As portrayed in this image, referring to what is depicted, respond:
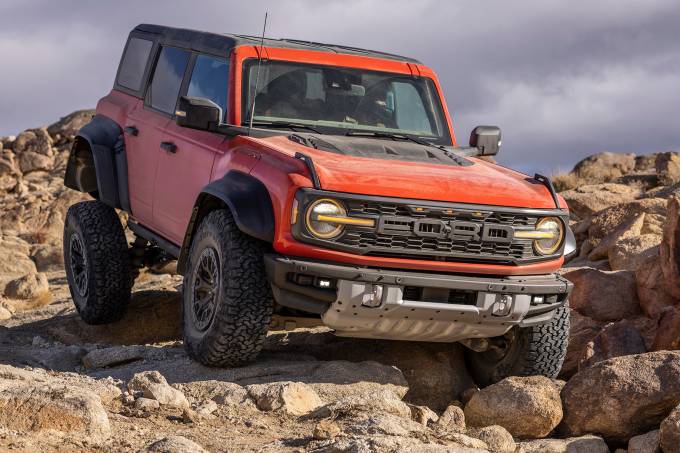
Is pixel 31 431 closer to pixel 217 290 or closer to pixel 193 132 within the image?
pixel 217 290

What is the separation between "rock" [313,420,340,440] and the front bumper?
102 centimetres

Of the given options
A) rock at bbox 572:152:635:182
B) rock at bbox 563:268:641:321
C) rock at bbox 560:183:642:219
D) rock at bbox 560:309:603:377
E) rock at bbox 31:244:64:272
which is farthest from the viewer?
rock at bbox 572:152:635:182

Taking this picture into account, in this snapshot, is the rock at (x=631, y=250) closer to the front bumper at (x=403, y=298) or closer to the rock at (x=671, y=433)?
the front bumper at (x=403, y=298)

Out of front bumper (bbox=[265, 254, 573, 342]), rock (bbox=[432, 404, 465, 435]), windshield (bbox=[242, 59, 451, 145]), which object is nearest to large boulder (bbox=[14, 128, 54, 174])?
windshield (bbox=[242, 59, 451, 145])

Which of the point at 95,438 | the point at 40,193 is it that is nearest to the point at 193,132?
the point at 95,438

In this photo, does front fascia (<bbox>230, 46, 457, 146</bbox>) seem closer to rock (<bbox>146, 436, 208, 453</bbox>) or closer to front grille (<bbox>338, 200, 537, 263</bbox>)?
front grille (<bbox>338, 200, 537, 263</bbox>)

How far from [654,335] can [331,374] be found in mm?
2768

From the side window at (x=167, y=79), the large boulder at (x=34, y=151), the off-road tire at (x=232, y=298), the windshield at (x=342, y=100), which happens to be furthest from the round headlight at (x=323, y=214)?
the large boulder at (x=34, y=151)

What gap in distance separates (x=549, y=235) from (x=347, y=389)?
1.53 m

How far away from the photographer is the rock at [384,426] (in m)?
5.72

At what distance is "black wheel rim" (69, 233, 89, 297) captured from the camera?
971 cm

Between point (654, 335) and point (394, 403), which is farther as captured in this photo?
point (654, 335)

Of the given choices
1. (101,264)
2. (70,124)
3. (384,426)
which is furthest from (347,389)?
(70,124)

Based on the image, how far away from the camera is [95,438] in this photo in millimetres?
5496
